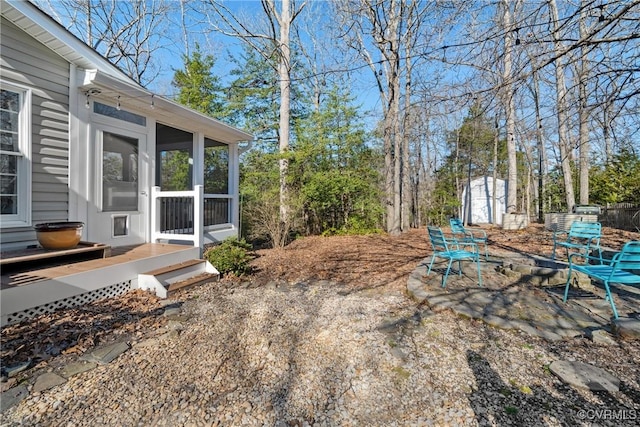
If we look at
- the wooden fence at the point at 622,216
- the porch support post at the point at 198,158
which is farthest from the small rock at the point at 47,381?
the wooden fence at the point at 622,216

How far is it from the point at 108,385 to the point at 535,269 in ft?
16.6

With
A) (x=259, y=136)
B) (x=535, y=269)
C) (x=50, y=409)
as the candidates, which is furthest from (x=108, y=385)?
(x=259, y=136)

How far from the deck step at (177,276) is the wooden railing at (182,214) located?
51 centimetres

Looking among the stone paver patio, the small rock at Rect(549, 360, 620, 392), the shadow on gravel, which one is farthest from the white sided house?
the small rock at Rect(549, 360, 620, 392)

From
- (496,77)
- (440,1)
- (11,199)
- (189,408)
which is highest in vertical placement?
(440,1)

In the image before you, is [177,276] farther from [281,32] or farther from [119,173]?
[281,32]

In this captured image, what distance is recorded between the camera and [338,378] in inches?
88.3

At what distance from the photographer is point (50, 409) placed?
1.89m

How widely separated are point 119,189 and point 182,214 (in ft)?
4.27

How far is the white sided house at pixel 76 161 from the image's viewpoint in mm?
3578

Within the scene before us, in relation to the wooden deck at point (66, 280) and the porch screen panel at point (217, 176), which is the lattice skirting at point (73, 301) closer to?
the wooden deck at point (66, 280)

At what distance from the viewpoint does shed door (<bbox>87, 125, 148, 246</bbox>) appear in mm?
4562

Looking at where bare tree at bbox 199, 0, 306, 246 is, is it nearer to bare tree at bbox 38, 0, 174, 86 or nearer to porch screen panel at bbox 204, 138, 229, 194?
porch screen panel at bbox 204, 138, 229, 194

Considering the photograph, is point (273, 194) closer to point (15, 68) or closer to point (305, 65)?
point (15, 68)
